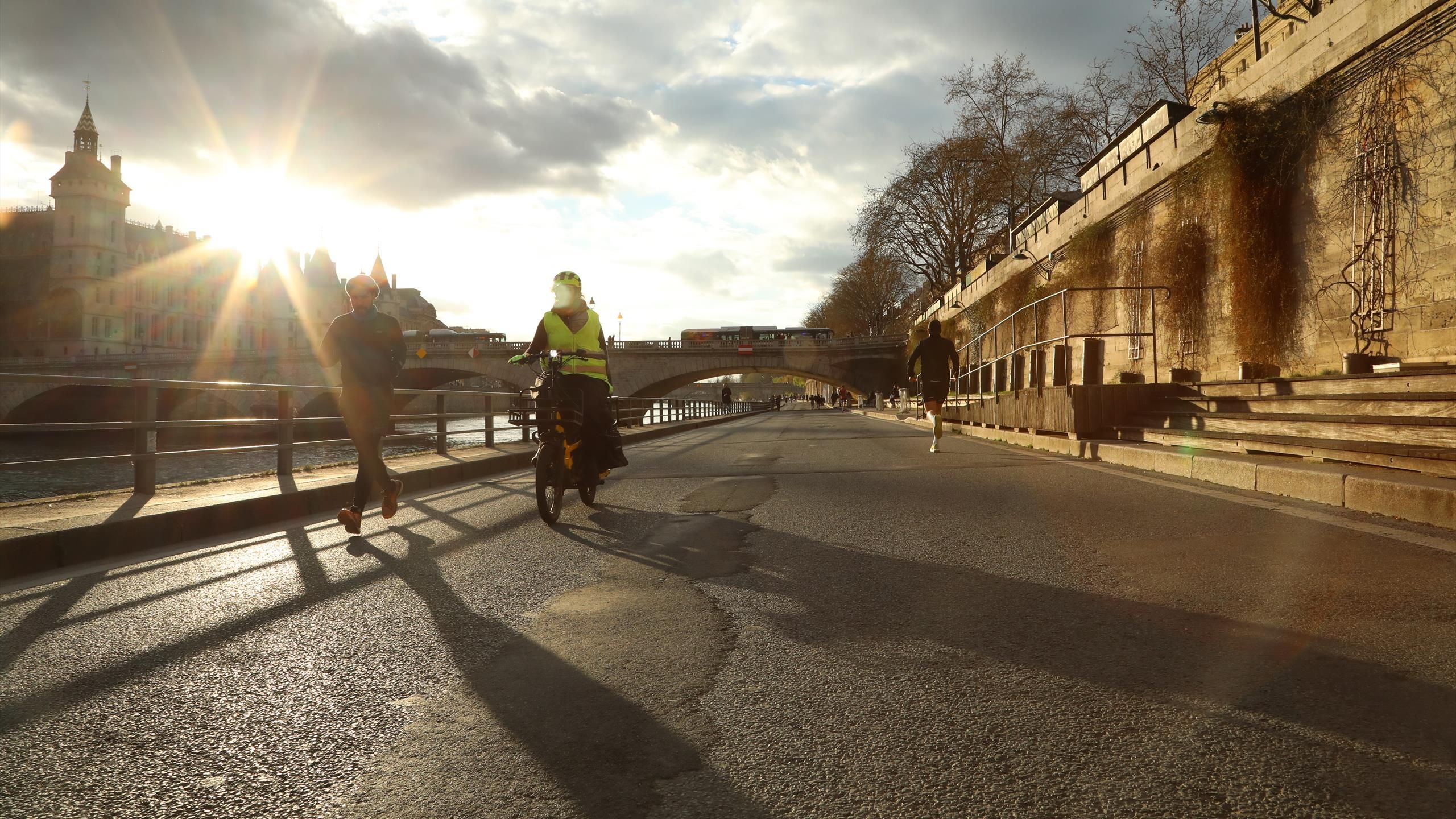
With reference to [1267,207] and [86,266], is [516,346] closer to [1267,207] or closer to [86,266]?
[86,266]

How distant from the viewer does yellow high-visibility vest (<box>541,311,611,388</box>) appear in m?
7.09

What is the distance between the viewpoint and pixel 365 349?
21.2ft

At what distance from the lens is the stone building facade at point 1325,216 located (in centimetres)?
983

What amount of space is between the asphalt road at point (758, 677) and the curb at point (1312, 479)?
321 mm

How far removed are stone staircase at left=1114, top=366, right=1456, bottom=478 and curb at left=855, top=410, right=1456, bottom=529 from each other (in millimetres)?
149

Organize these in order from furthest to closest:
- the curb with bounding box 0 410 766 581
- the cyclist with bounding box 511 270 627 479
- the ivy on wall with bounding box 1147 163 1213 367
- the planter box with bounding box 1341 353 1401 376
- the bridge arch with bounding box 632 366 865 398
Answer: the bridge arch with bounding box 632 366 865 398 < the ivy on wall with bounding box 1147 163 1213 367 < the planter box with bounding box 1341 353 1401 376 < the cyclist with bounding box 511 270 627 479 < the curb with bounding box 0 410 766 581

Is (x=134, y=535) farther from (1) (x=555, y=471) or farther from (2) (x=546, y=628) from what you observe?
(2) (x=546, y=628)

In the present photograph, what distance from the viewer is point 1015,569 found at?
464cm

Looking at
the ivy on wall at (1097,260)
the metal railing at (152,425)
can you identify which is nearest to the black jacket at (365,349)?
the metal railing at (152,425)

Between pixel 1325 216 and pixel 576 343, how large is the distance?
33.2ft

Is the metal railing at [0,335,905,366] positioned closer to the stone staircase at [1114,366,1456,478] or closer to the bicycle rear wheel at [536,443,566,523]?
the stone staircase at [1114,366,1456,478]

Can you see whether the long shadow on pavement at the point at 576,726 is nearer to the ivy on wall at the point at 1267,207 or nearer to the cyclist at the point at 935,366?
the cyclist at the point at 935,366

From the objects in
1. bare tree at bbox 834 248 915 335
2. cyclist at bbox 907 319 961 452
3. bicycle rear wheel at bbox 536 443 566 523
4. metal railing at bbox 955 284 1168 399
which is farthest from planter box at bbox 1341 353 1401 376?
bare tree at bbox 834 248 915 335

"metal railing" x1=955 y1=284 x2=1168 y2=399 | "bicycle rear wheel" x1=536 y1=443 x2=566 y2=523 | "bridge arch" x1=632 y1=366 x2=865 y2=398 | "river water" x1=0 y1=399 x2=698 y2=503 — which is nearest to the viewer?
"bicycle rear wheel" x1=536 y1=443 x2=566 y2=523
